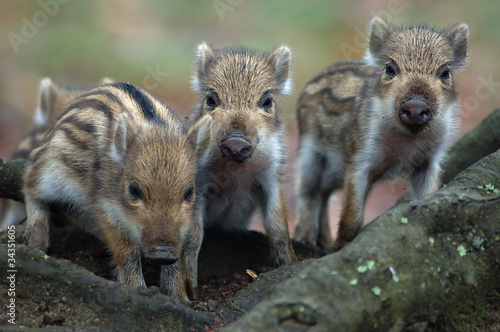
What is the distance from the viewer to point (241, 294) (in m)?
4.48

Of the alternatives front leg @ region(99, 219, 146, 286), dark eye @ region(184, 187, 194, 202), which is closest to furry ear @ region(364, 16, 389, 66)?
dark eye @ region(184, 187, 194, 202)

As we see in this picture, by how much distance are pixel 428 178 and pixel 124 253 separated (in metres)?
3.08

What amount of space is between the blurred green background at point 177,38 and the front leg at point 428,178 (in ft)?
27.4

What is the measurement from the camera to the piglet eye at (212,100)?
5895 millimetres

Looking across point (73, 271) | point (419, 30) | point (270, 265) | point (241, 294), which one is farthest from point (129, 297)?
point (419, 30)

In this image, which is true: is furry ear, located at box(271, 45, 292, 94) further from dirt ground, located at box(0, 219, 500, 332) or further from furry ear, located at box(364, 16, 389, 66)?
dirt ground, located at box(0, 219, 500, 332)

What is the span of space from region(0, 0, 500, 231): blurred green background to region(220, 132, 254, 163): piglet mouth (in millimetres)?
9309

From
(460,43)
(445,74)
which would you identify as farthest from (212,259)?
(460,43)

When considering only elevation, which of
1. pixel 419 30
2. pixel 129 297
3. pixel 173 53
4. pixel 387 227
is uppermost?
pixel 419 30

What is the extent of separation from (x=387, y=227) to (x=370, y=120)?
252 centimetres

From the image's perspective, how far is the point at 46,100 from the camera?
29.1 feet

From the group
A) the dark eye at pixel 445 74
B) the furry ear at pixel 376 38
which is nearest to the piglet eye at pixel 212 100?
the furry ear at pixel 376 38

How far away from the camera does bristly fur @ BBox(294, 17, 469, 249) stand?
5609mm

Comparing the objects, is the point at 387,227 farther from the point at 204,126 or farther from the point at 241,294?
the point at 204,126
